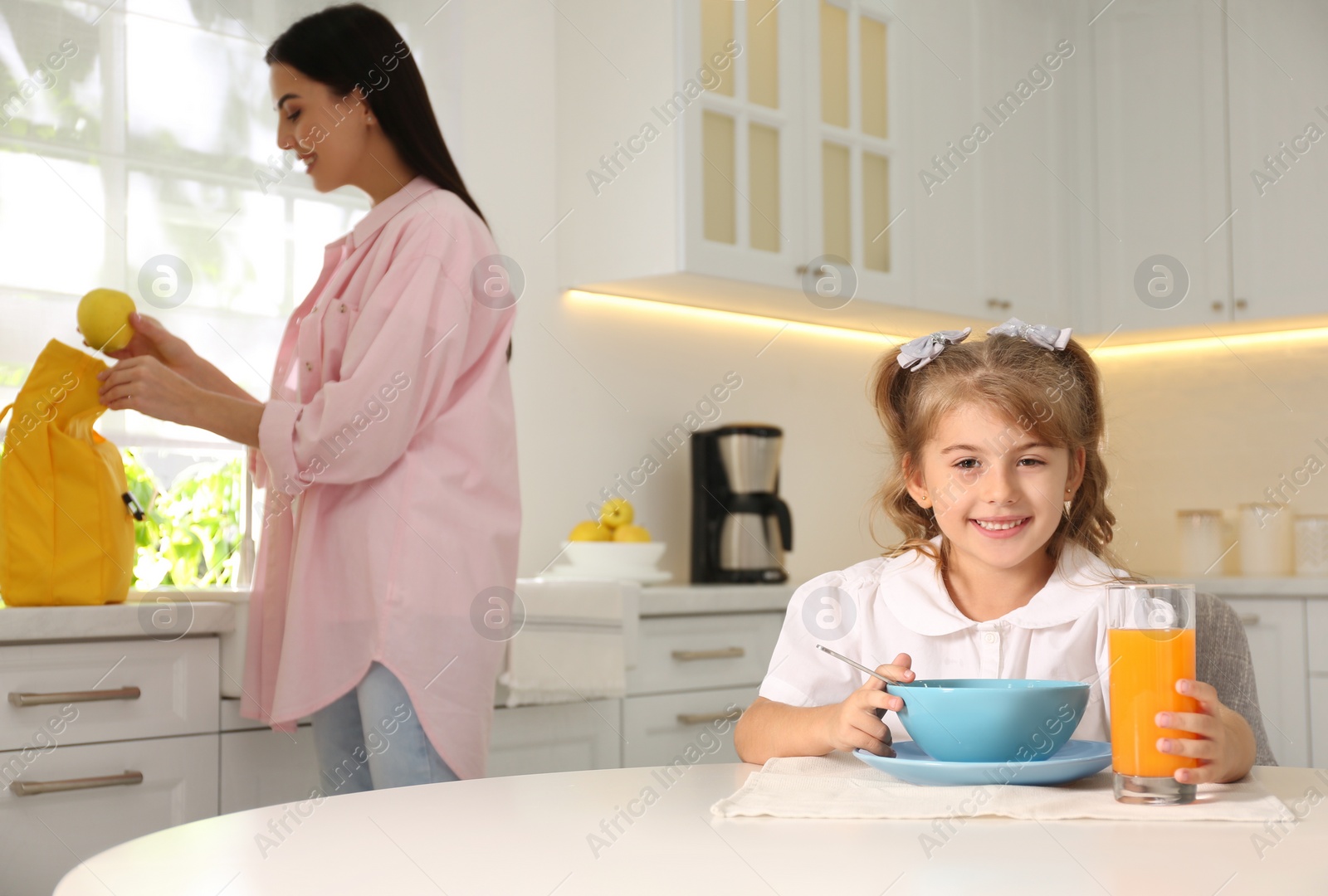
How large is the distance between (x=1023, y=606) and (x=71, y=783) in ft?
3.93

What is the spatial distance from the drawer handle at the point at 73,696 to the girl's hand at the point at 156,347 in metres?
0.43

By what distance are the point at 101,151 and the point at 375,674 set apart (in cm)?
129

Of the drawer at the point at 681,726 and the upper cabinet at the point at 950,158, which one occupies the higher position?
the upper cabinet at the point at 950,158

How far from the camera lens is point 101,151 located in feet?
7.43

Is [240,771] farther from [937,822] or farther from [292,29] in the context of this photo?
[937,822]

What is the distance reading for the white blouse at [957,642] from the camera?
1.11 metres

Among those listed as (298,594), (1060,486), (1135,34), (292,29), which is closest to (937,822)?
(1060,486)

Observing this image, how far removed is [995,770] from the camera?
0.79 metres

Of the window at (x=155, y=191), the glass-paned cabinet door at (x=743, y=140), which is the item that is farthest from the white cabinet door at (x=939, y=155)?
the window at (x=155, y=191)

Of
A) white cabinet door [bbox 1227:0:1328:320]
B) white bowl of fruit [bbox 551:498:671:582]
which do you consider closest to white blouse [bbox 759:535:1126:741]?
white bowl of fruit [bbox 551:498:671:582]

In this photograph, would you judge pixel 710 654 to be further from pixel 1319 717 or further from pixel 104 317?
pixel 1319 717

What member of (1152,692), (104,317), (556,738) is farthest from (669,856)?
(556,738)

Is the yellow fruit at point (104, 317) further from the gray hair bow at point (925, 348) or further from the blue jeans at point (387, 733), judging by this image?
the gray hair bow at point (925, 348)

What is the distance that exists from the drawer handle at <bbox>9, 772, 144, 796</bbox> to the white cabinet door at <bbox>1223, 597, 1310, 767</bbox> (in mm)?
2307
